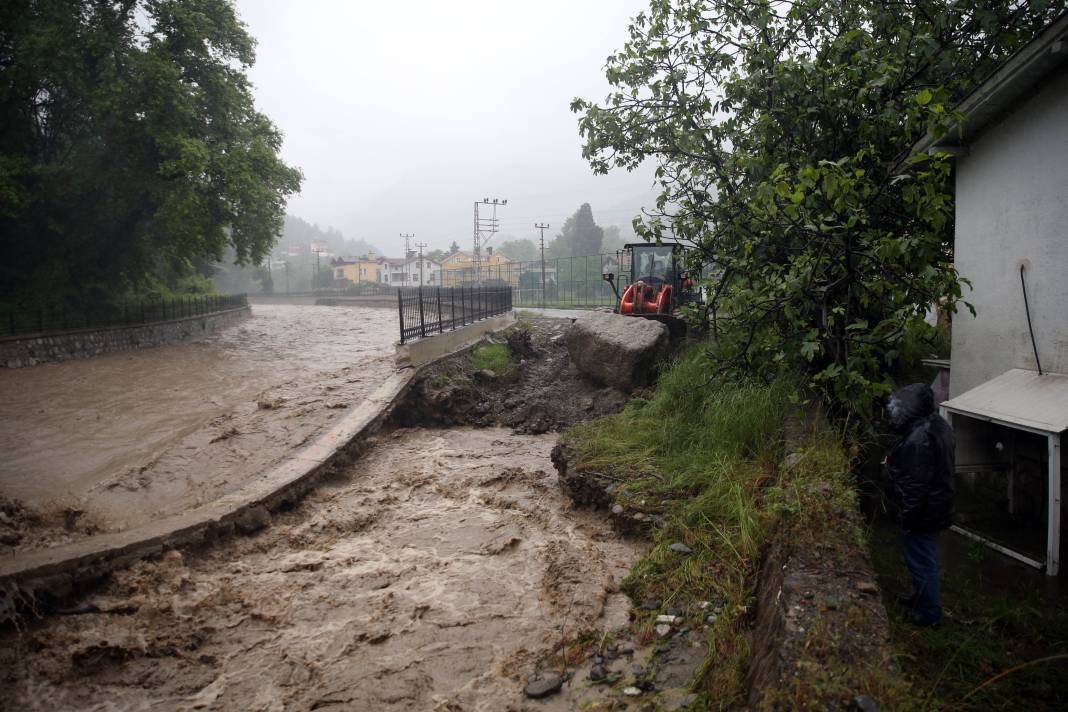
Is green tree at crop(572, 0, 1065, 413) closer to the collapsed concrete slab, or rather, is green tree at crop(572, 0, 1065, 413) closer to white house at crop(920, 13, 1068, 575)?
white house at crop(920, 13, 1068, 575)

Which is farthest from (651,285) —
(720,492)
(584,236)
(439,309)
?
(584,236)

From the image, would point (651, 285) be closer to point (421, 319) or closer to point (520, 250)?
point (421, 319)

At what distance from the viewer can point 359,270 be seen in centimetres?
8438

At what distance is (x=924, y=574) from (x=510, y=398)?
347 inches

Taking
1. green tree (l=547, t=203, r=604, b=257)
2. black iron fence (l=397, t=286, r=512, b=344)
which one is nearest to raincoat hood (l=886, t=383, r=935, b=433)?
black iron fence (l=397, t=286, r=512, b=344)

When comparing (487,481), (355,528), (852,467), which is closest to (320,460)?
(355,528)

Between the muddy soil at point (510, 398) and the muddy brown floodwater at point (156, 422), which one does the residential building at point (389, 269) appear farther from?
the muddy soil at point (510, 398)

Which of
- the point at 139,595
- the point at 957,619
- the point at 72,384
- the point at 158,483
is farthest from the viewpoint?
the point at 72,384

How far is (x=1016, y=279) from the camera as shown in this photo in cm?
596

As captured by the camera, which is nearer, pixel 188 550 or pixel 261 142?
pixel 188 550

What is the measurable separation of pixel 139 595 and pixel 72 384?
11.9 m

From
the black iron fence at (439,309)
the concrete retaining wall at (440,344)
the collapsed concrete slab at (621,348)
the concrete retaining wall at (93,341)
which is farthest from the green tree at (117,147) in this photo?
the collapsed concrete slab at (621,348)

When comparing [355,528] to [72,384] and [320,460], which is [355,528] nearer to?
[320,460]

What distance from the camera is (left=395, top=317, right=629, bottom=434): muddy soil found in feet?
36.5
